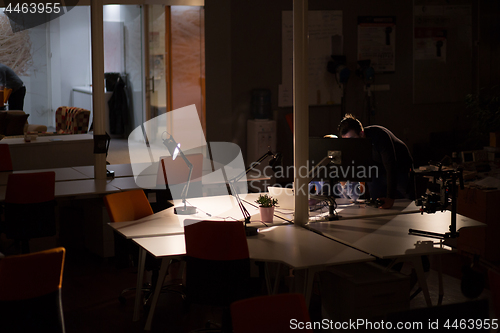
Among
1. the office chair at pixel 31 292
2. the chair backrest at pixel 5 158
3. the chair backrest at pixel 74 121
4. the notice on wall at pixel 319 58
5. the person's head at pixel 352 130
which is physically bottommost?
the office chair at pixel 31 292

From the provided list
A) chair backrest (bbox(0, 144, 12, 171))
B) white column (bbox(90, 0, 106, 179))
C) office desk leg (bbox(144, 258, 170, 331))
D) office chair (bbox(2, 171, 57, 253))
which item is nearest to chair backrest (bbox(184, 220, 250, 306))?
office desk leg (bbox(144, 258, 170, 331))

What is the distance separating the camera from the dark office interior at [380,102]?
4.82 m

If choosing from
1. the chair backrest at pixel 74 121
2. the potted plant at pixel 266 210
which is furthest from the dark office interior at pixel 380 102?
the chair backrest at pixel 74 121

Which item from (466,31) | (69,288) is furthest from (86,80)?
(466,31)

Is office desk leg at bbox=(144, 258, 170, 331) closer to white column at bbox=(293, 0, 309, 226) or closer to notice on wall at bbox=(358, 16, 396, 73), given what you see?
white column at bbox=(293, 0, 309, 226)

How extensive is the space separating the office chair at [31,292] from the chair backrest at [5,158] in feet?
11.3

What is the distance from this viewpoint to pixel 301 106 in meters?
3.69

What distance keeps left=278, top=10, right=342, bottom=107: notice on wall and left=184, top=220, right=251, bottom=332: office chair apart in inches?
218

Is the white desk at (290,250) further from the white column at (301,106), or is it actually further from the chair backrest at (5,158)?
the chair backrest at (5,158)

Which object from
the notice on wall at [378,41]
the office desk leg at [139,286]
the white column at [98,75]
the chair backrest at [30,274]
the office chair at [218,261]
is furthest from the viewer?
the notice on wall at [378,41]

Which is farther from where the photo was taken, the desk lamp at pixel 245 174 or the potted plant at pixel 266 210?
the potted plant at pixel 266 210

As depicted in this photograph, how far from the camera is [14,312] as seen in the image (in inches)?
98.0

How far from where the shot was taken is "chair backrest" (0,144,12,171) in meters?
5.59

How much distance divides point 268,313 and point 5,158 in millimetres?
4506
